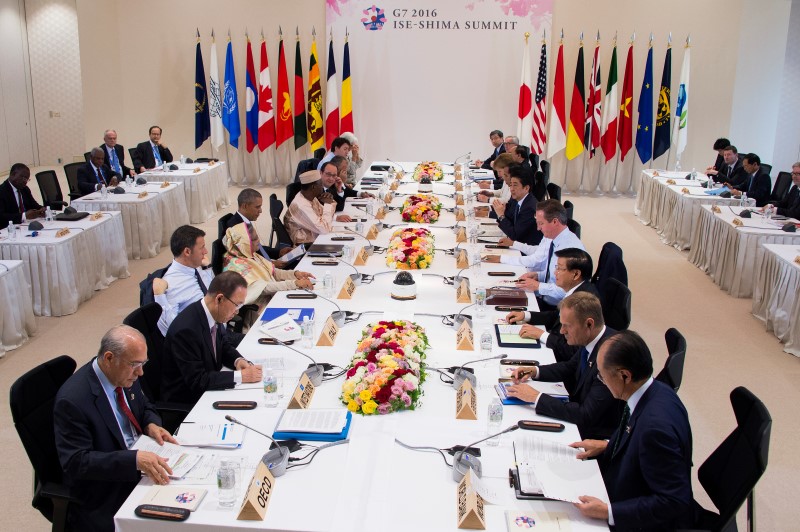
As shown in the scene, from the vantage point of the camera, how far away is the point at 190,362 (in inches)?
145

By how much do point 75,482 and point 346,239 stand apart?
3917 mm

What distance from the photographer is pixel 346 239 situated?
664 cm

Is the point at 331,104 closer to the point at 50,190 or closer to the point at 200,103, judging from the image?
the point at 200,103

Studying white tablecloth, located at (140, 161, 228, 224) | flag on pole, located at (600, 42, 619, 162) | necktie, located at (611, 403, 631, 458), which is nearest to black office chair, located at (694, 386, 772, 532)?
necktie, located at (611, 403, 631, 458)

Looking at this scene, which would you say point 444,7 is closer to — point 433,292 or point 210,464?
point 433,292

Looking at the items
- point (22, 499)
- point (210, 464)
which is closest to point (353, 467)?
point (210, 464)

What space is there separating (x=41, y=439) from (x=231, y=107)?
1069 cm

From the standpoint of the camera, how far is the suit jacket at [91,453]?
2.89m

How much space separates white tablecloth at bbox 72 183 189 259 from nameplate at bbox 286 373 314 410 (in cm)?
565

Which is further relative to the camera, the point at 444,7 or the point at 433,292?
the point at 444,7

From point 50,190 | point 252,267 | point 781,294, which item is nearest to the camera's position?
point 252,267

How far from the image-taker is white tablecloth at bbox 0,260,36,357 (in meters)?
5.95

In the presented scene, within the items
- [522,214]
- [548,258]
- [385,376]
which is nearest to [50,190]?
[522,214]

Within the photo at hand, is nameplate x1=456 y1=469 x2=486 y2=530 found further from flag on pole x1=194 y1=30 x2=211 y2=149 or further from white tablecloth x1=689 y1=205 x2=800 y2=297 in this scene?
flag on pole x1=194 y1=30 x2=211 y2=149
